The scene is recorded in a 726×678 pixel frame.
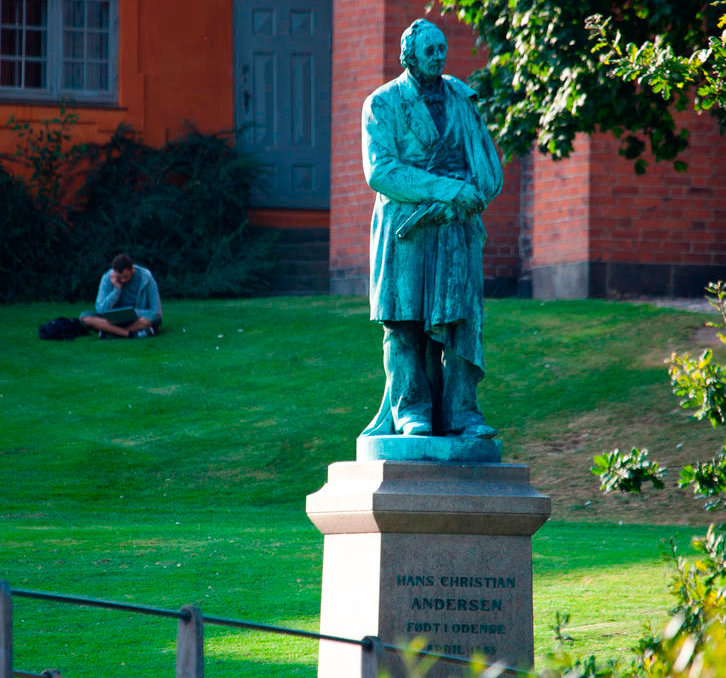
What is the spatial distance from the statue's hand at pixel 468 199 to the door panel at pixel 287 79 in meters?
18.6

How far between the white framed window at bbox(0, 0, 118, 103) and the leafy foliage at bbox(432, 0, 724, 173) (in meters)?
10.7

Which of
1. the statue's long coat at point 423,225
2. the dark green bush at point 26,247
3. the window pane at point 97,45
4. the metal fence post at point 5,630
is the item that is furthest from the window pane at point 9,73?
the metal fence post at point 5,630

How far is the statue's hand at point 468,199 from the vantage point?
677 cm

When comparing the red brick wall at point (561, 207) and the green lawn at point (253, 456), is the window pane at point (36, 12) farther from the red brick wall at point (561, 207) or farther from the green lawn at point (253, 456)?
the red brick wall at point (561, 207)

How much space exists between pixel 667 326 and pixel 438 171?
11.0 meters

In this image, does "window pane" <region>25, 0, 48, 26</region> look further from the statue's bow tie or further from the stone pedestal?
the stone pedestal

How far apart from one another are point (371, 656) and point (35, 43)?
70.3 feet

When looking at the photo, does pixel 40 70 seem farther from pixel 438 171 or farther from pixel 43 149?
pixel 438 171

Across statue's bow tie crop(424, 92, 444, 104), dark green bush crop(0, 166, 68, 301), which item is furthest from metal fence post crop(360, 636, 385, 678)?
dark green bush crop(0, 166, 68, 301)

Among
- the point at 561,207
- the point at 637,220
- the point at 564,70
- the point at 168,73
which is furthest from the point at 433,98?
the point at 168,73

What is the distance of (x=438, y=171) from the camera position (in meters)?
6.95

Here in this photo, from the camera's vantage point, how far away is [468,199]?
678 cm

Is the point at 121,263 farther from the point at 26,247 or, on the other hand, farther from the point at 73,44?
the point at 73,44

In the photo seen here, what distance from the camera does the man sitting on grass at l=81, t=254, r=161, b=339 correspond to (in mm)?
18812
